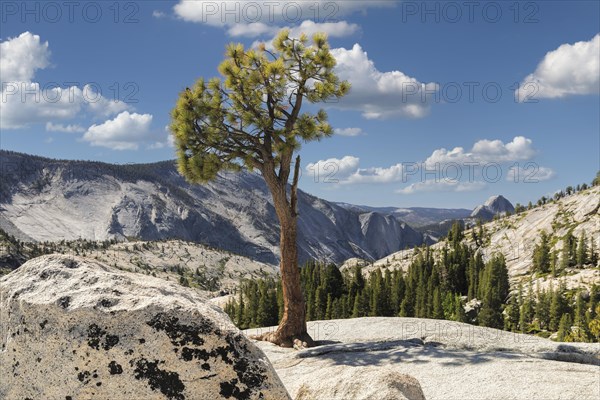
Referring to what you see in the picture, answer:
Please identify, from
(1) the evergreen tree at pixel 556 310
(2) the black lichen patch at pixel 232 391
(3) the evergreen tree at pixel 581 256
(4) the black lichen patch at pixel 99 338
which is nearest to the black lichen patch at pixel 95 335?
(4) the black lichen patch at pixel 99 338

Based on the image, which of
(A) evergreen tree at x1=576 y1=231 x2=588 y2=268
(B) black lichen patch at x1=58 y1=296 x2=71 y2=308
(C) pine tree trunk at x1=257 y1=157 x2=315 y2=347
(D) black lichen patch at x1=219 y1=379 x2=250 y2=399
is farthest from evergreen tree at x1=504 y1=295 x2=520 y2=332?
(B) black lichen patch at x1=58 y1=296 x2=71 y2=308

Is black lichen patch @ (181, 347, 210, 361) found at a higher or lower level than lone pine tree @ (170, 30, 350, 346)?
lower

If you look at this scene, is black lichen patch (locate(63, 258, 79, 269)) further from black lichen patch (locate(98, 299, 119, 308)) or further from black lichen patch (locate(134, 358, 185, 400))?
black lichen patch (locate(134, 358, 185, 400))

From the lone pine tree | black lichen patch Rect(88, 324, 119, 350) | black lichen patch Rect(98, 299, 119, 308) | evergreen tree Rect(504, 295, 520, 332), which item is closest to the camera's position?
black lichen patch Rect(88, 324, 119, 350)

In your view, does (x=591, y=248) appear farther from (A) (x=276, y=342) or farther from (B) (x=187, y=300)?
(B) (x=187, y=300)

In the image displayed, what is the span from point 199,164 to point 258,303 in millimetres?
84094

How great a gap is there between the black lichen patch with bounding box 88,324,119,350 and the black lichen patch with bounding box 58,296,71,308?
1.83 ft

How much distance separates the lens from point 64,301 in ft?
25.1

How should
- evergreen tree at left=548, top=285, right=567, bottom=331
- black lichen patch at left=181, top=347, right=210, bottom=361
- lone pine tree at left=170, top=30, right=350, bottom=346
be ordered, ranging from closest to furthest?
black lichen patch at left=181, top=347, right=210, bottom=361 < lone pine tree at left=170, top=30, right=350, bottom=346 < evergreen tree at left=548, top=285, right=567, bottom=331

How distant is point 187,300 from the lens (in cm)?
786

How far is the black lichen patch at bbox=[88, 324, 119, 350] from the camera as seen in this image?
7277 millimetres

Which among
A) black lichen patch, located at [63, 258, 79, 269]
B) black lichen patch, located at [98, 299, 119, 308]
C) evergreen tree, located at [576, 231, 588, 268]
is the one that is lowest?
evergreen tree, located at [576, 231, 588, 268]

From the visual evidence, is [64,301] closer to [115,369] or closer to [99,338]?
[99,338]

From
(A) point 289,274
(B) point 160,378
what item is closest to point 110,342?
(B) point 160,378
